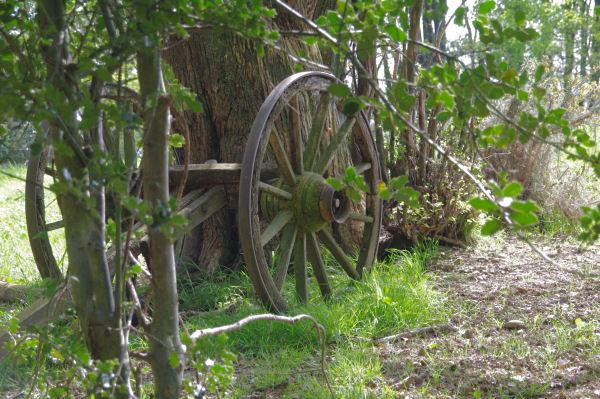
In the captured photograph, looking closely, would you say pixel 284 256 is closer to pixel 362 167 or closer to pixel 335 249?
pixel 335 249

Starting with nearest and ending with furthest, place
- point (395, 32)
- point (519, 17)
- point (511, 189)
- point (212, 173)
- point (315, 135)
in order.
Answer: point (511, 189)
point (519, 17)
point (395, 32)
point (212, 173)
point (315, 135)

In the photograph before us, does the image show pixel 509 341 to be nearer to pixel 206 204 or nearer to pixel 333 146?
pixel 333 146

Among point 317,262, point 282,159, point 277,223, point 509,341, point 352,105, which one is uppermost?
point 352,105

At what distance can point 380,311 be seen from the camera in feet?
9.93

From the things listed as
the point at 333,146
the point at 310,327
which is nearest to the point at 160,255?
the point at 310,327

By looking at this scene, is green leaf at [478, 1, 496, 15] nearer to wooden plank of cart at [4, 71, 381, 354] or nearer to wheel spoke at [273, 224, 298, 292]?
wooden plank of cart at [4, 71, 381, 354]

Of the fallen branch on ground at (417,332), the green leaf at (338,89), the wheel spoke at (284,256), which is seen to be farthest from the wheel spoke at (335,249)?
the green leaf at (338,89)

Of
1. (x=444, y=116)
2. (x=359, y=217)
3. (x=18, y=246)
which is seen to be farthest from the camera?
(x=18, y=246)

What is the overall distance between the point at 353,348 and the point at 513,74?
5.72ft

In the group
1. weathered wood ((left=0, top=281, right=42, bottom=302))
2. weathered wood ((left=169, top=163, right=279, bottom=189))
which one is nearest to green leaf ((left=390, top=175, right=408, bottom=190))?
weathered wood ((left=169, top=163, right=279, bottom=189))

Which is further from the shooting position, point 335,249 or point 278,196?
point 335,249

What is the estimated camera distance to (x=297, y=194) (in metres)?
3.05

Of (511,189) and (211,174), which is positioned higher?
(511,189)

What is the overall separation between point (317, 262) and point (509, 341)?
1168mm
